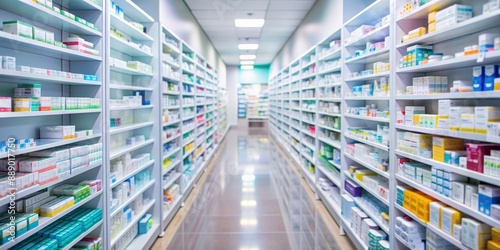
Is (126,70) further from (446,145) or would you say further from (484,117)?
(484,117)

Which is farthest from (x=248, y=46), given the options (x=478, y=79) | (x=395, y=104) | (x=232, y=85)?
(x=478, y=79)

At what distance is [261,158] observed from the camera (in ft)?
35.2

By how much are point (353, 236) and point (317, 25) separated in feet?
14.7

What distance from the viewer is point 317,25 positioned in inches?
276

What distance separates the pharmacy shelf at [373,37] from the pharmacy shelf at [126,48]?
2.68m

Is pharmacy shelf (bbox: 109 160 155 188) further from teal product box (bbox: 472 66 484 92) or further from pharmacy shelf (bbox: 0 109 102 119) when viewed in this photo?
teal product box (bbox: 472 66 484 92)

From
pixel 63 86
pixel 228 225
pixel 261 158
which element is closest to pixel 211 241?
pixel 228 225

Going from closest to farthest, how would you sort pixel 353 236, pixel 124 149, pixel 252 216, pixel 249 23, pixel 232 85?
1. pixel 124 149
2. pixel 353 236
3. pixel 252 216
4. pixel 249 23
5. pixel 232 85

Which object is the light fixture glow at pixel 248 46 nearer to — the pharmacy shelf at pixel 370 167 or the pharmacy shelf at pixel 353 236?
the pharmacy shelf at pixel 370 167

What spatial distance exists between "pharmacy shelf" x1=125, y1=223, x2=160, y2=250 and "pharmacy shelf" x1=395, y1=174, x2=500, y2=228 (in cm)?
292

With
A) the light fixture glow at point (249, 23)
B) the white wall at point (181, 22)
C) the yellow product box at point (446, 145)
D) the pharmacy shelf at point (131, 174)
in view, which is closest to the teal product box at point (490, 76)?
the yellow product box at point (446, 145)

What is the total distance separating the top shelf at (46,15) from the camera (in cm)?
212

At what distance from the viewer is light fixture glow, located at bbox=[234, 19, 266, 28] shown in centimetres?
904

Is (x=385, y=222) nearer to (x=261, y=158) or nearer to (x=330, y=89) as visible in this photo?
(x=330, y=89)
